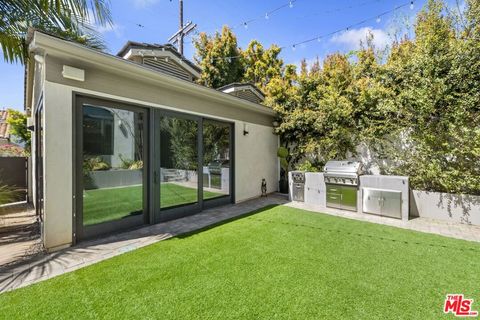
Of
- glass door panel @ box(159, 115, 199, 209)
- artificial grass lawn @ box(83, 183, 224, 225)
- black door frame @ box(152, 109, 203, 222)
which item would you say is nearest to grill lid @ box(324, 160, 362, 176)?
black door frame @ box(152, 109, 203, 222)

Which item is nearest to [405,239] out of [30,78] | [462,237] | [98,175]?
[462,237]

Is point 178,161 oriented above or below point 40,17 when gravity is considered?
below

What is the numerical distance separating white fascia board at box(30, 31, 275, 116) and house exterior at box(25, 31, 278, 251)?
0.02 metres

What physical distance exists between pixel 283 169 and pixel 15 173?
35.0 ft

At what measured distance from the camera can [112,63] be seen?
4.51 m

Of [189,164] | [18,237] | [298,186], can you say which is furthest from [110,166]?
[298,186]

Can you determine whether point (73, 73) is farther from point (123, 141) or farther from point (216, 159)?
point (216, 159)

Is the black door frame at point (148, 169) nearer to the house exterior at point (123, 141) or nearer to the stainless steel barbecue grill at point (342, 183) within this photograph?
the house exterior at point (123, 141)

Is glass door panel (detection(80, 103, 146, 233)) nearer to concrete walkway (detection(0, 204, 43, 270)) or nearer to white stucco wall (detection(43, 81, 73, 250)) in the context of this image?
white stucco wall (detection(43, 81, 73, 250))

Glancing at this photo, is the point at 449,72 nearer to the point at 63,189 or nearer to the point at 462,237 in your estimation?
the point at 462,237

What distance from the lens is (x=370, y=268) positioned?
3436mm

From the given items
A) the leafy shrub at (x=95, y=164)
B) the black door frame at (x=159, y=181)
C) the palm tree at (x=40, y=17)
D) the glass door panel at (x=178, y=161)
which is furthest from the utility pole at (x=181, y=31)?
the leafy shrub at (x=95, y=164)

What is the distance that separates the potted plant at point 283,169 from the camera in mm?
9531

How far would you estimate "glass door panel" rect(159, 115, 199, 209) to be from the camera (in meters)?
5.76
